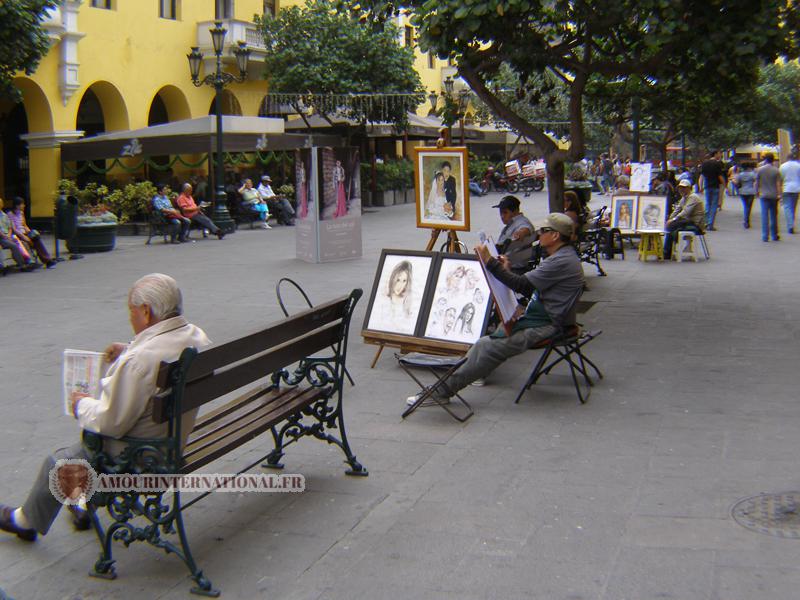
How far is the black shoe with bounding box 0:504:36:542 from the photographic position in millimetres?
4742

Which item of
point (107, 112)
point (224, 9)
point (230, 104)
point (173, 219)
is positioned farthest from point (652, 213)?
point (224, 9)

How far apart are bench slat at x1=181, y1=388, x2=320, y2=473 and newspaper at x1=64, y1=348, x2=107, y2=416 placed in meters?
0.60

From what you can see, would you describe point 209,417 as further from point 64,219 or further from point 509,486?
point 64,219

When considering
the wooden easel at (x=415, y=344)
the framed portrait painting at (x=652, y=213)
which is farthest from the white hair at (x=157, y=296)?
the framed portrait painting at (x=652, y=213)

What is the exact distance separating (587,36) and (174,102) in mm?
20537

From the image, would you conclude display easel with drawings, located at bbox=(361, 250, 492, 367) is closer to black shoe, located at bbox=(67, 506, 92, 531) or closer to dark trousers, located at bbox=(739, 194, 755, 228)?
black shoe, located at bbox=(67, 506, 92, 531)

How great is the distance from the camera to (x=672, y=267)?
15.5m

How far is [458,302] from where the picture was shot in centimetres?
795

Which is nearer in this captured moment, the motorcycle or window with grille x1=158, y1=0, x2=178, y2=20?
window with grille x1=158, y1=0, x2=178, y2=20

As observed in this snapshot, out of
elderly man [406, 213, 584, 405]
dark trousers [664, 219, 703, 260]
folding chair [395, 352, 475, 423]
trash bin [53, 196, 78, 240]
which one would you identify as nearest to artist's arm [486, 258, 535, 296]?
elderly man [406, 213, 584, 405]

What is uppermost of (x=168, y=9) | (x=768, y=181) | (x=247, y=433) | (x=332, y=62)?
(x=168, y=9)

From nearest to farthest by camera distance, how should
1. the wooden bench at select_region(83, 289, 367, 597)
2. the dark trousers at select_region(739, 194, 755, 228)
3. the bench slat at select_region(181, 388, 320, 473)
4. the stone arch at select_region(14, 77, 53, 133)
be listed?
1. the wooden bench at select_region(83, 289, 367, 597)
2. the bench slat at select_region(181, 388, 320, 473)
3. the dark trousers at select_region(739, 194, 755, 228)
4. the stone arch at select_region(14, 77, 53, 133)

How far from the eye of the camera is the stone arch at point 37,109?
78.0 ft

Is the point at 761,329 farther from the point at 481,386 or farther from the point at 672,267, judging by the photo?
the point at 672,267
